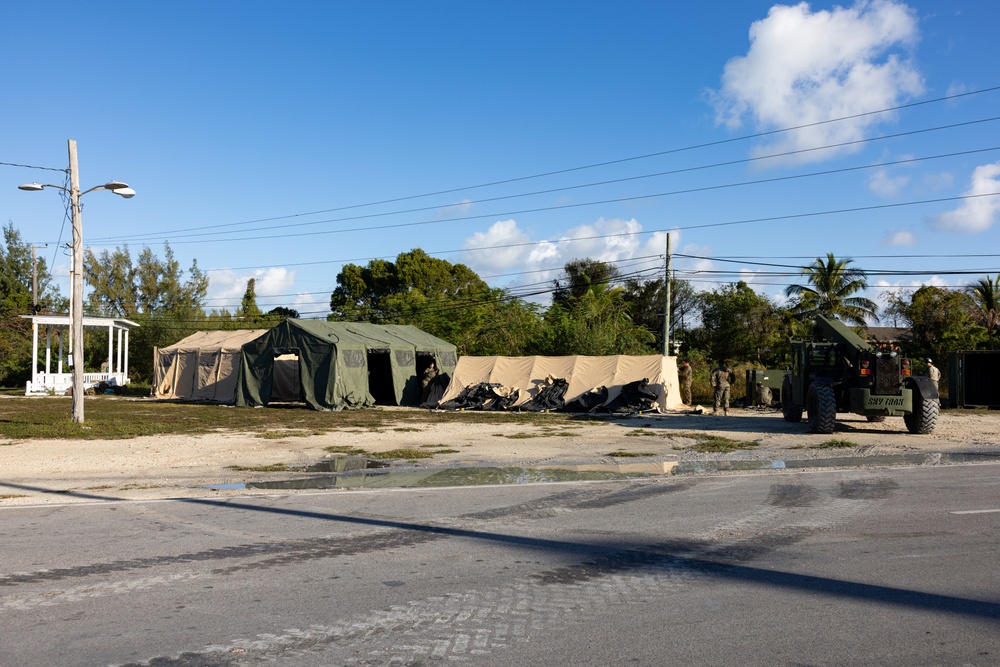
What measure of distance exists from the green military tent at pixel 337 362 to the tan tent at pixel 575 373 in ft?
9.44

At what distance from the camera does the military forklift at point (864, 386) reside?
1780 centimetres

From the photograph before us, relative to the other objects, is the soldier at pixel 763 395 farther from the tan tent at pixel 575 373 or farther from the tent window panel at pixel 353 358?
the tent window panel at pixel 353 358

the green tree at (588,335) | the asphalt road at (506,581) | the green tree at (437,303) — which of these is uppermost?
the green tree at (437,303)

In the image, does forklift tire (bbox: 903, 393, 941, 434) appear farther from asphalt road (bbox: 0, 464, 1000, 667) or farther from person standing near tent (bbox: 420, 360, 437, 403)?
person standing near tent (bbox: 420, 360, 437, 403)

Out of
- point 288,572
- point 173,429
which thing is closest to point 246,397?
point 173,429

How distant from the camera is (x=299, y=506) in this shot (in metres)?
9.45

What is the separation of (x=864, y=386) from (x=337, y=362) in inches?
698

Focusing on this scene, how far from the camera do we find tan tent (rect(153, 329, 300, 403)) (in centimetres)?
3494

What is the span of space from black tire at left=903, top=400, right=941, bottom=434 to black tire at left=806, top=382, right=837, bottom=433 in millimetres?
1702

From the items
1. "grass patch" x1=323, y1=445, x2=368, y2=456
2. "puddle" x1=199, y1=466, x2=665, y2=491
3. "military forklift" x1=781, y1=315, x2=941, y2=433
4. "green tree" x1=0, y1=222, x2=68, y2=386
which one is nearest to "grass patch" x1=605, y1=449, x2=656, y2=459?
"puddle" x1=199, y1=466, x2=665, y2=491

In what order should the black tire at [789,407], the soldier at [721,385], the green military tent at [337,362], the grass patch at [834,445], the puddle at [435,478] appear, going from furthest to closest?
1. the green military tent at [337,362]
2. the soldier at [721,385]
3. the black tire at [789,407]
4. the grass patch at [834,445]
5. the puddle at [435,478]

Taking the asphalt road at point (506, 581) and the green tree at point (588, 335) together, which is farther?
the green tree at point (588, 335)

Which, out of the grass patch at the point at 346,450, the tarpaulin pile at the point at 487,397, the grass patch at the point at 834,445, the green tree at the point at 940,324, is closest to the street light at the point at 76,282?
the grass patch at the point at 346,450

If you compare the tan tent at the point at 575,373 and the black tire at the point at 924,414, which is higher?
the tan tent at the point at 575,373
